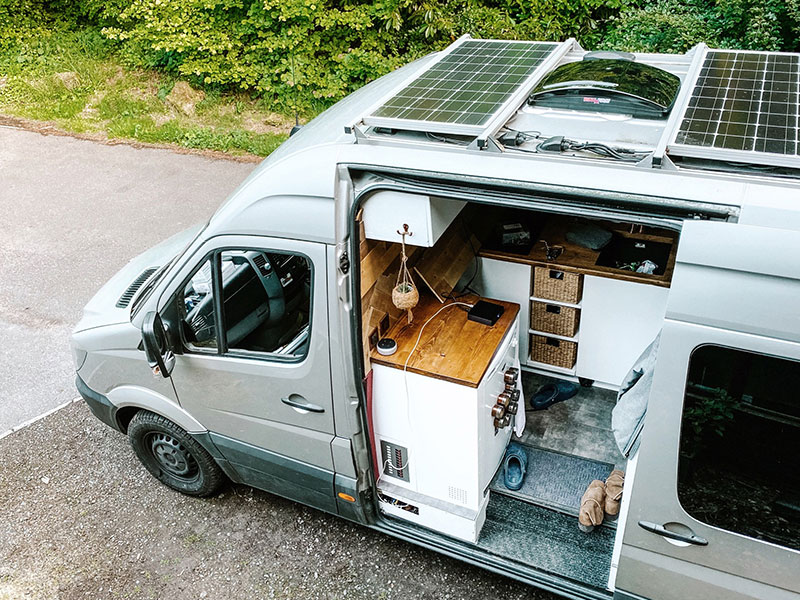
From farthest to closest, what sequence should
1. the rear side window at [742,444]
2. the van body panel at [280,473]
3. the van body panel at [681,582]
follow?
the van body panel at [280,473]
the van body panel at [681,582]
the rear side window at [742,444]

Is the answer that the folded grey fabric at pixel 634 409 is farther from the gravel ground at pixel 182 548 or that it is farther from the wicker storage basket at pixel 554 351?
the wicker storage basket at pixel 554 351

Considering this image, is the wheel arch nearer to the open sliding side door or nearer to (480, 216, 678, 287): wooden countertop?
(480, 216, 678, 287): wooden countertop

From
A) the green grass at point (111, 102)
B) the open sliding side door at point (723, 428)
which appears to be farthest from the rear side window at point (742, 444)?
the green grass at point (111, 102)

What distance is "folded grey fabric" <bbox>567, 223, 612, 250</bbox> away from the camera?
4.51 m

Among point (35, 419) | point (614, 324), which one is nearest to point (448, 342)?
point (614, 324)

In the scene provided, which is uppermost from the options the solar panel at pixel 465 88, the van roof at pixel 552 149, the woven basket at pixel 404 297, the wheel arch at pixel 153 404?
the solar panel at pixel 465 88

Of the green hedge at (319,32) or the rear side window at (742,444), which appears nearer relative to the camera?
the rear side window at (742,444)

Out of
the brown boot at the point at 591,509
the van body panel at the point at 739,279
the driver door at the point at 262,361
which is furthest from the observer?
the brown boot at the point at 591,509

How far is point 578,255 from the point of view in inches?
176

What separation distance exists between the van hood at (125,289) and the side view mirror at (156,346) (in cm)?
46

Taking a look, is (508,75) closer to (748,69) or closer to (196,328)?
(748,69)

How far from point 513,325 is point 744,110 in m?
1.65

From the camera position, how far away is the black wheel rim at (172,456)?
4254 mm

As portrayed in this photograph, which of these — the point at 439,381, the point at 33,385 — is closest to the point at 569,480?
the point at 439,381
